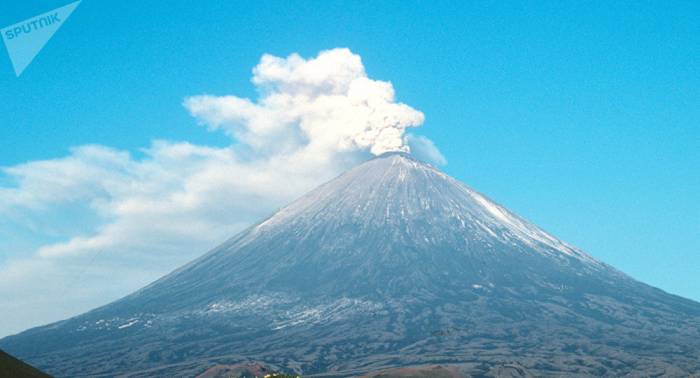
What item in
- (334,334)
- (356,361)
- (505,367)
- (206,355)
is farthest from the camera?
(334,334)

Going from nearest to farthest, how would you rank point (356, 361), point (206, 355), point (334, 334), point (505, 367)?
point (505, 367), point (356, 361), point (206, 355), point (334, 334)

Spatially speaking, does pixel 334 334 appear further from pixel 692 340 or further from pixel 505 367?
pixel 692 340

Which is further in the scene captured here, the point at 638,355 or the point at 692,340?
the point at 692,340

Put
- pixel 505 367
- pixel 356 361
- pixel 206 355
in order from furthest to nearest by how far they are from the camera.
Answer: pixel 206 355 < pixel 356 361 < pixel 505 367

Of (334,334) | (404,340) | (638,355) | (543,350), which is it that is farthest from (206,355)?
(638,355)

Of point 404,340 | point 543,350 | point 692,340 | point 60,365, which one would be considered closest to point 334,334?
point 404,340

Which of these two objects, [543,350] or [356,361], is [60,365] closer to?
[356,361]

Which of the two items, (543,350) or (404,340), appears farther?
(404,340)

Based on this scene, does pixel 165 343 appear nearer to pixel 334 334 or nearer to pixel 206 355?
pixel 206 355

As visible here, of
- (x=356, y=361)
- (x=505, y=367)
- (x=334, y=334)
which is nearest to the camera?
(x=505, y=367)
